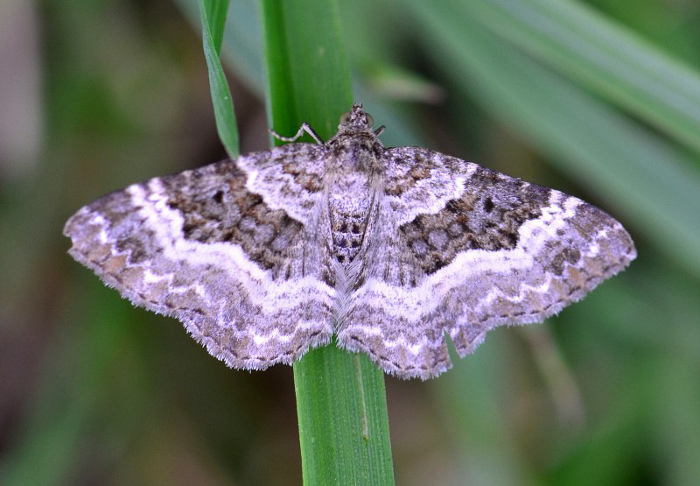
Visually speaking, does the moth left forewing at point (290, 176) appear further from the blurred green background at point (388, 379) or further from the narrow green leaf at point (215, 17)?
the blurred green background at point (388, 379)

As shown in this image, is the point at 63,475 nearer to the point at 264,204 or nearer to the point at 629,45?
the point at 264,204

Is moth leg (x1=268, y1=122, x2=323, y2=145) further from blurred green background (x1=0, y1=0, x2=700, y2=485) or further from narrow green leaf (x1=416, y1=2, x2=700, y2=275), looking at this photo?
narrow green leaf (x1=416, y1=2, x2=700, y2=275)

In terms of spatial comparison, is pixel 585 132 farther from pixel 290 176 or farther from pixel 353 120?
pixel 290 176

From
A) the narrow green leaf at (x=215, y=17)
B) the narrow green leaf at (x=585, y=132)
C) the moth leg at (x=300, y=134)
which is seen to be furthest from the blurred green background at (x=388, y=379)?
the narrow green leaf at (x=215, y=17)

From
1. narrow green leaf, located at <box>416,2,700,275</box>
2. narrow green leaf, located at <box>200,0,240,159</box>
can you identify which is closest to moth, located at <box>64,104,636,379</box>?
narrow green leaf, located at <box>200,0,240,159</box>

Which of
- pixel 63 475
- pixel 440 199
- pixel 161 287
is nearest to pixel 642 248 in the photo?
pixel 440 199

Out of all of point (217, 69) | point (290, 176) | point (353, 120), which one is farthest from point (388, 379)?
point (217, 69)
